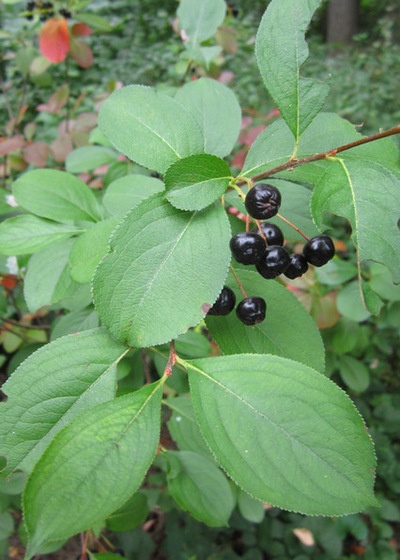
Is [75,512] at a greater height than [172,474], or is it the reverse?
[75,512]

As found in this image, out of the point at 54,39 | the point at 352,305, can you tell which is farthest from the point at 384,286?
Result: the point at 54,39

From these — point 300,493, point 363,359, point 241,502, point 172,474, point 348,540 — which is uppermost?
point 300,493

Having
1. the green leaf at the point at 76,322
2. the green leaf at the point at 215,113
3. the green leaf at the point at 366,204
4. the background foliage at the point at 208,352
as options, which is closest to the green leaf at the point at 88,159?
the background foliage at the point at 208,352

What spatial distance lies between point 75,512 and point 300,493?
0.29 m

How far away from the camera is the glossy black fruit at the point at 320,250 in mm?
833

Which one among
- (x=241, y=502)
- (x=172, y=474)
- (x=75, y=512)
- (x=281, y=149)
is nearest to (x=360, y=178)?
(x=281, y=149)

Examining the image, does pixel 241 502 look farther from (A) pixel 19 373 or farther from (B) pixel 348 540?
(A) pixel 19 373

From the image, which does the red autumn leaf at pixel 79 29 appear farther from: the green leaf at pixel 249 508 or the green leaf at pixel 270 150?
the green leaf at pixel 249 508

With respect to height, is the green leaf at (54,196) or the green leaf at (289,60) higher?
the green leaf at (289,60)

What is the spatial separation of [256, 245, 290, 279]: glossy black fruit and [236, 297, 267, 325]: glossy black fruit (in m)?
0.06

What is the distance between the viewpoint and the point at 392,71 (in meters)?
6.79

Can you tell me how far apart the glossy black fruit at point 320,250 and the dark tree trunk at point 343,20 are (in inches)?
349

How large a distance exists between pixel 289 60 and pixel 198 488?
1.11 meters

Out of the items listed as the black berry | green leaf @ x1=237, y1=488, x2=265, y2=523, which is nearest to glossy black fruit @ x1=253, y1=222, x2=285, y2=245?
green leaf @ x1=237, y1=488, x2=265, y2=523
